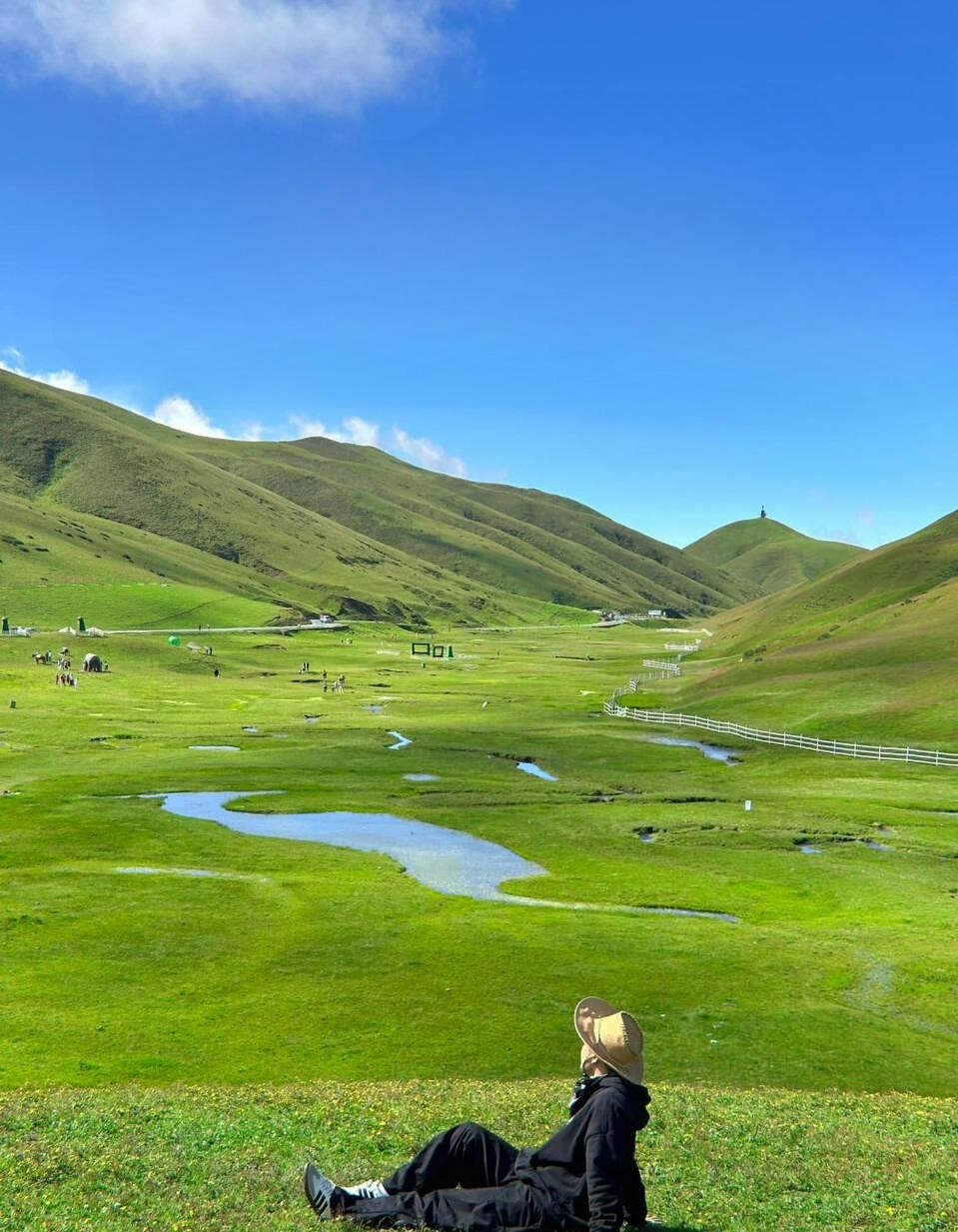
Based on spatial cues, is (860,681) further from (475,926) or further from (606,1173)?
(606,1173)

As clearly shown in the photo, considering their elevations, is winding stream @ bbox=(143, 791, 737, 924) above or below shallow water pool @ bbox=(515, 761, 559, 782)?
below

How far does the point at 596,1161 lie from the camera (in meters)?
12.8

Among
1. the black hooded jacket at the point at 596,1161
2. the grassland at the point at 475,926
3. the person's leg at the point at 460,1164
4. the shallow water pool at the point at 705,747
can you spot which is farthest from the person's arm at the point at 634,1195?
the shallow water pool at the point at 705,747

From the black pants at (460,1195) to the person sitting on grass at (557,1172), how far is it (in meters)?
0.01

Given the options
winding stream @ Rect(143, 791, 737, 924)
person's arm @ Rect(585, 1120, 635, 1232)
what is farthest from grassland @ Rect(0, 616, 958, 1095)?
person's arm @ Rect(585, 1120, 635, 1232)

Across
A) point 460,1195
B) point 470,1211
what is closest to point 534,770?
point 460,1195

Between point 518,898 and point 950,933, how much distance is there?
19981 millimetres

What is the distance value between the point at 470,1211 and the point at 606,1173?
2.10 meters

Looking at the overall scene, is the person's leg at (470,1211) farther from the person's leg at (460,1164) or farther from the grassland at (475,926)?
the grassland at (475,926)

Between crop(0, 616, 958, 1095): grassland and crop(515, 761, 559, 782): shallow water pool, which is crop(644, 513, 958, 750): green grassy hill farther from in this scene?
crop(515, 761, 559, 782): shallow water pool

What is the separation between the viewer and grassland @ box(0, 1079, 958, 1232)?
50.1 feet

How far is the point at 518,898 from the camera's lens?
5012 cm

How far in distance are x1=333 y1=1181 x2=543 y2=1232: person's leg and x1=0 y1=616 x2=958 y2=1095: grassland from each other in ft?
47.4

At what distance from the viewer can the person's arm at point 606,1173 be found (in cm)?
1261
